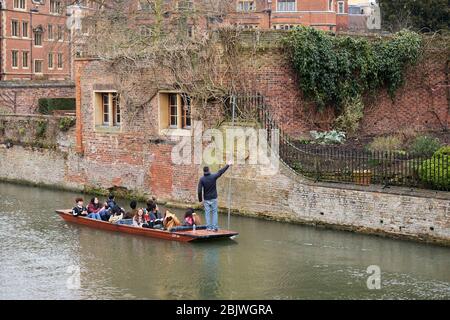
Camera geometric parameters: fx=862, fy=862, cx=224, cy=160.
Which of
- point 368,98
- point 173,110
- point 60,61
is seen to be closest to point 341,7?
point 60,61

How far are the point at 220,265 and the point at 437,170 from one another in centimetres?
612

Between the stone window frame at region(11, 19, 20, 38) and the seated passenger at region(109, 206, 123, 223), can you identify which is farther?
the stone window frame at region(11, 19, 20, 38)

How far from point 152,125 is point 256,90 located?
3.79 m

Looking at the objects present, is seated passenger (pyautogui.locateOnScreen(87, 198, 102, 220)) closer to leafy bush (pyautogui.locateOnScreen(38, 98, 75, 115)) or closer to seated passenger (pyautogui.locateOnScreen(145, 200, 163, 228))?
seated passenger (pyautogui.locateOnScreen(145, 200, 163, 228))

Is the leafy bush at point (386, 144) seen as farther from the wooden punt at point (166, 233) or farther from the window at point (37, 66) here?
the window at point (37, 66)

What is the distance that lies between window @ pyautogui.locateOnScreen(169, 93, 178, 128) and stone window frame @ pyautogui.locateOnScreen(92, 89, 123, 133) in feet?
7.03

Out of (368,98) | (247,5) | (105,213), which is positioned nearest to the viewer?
(105,213)

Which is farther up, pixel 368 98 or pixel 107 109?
pixel 368 98

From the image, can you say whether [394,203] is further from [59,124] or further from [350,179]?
[59,124]

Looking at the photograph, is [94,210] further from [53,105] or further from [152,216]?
[53,105]

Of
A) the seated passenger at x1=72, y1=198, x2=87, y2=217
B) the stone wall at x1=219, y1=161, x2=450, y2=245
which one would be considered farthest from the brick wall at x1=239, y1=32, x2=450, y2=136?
the seated passenger at x1=72, y1=198, x2=87, y2=217

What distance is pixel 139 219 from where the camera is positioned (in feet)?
73.8

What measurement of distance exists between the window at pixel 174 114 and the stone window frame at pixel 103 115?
6.66 ft

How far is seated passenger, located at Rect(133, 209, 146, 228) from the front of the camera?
2247cm
